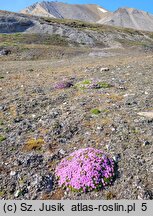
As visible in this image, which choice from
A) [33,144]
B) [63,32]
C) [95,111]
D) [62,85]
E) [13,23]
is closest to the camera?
[33,144]

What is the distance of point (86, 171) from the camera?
33.8ft

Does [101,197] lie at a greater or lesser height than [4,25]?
lesser

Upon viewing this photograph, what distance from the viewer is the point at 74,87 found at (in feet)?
68.6

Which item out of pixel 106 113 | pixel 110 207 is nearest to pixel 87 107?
pixel 106 113

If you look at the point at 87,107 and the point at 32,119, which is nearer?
the point at 32,119

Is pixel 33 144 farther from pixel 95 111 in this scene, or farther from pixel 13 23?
pixel 13 23

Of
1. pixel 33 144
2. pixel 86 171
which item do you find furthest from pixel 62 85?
pixel 86 171

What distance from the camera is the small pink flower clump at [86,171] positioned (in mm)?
9977

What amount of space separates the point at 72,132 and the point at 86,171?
142 inches

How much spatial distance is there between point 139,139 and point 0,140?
6057 mm

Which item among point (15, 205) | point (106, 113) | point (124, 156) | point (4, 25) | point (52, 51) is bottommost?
point (15, 205)

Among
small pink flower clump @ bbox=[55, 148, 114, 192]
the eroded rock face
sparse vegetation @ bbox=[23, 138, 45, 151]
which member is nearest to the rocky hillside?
the eroded rock face

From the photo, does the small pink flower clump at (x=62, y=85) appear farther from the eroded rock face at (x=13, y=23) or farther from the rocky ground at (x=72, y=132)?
the eroded rock face at (x=13, y=23)

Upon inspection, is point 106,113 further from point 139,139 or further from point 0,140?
point 0,140
